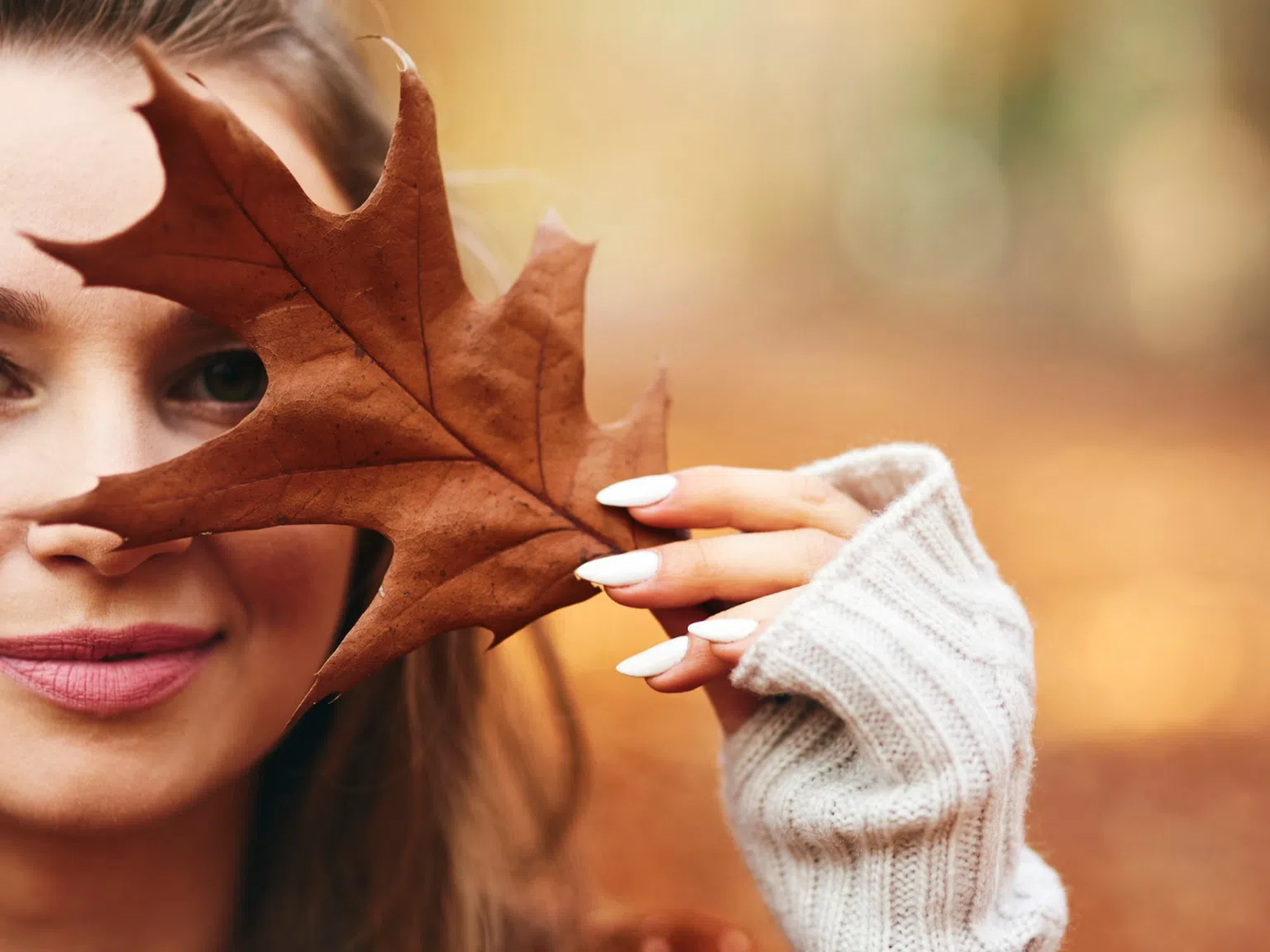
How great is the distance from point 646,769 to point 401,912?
2222mm

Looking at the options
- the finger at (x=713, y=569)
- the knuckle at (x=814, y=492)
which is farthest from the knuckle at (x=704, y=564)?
the knuckle at (x=814, y=492)

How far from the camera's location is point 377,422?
35.2 inches

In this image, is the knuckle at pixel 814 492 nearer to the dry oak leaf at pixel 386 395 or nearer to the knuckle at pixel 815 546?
the knuckle at pixel 815 546

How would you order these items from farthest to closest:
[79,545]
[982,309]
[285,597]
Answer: [982,309], [285,597], [79,545]

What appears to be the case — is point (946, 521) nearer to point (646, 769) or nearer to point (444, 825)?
point (444, 825)

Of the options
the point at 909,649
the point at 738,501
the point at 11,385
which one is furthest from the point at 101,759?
the point at 909,649

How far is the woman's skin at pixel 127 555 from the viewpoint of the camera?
0.91 m

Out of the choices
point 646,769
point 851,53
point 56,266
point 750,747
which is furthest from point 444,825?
point 851,53

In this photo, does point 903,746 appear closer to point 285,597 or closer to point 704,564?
point 704,564

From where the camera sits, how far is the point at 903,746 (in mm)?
991

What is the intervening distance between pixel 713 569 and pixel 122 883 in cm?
75

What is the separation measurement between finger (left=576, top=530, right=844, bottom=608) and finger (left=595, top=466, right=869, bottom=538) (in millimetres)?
20

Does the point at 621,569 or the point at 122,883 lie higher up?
the point at 621,569

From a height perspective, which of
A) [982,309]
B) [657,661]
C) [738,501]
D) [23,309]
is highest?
[982,309]
